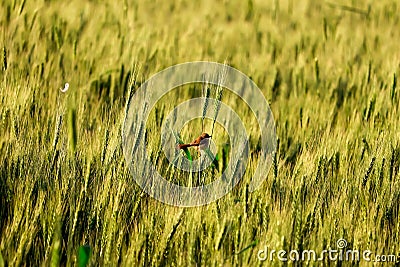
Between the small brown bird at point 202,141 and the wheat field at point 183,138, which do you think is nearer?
the wheat field at point 183,138

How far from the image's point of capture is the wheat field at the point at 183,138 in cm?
145

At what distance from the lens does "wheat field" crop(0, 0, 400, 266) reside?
4.76 feet

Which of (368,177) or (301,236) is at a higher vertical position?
(368,177)

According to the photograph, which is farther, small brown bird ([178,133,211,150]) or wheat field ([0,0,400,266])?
small brown bird ([178,133,211,150])

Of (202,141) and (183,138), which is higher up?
(183,138)

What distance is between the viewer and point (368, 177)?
1.74 m

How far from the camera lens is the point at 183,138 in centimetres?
187

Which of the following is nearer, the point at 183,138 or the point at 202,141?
the point at 202,141

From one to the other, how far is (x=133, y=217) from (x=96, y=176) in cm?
17

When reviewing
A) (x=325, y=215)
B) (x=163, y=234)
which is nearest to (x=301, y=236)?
(x=325, y=215)

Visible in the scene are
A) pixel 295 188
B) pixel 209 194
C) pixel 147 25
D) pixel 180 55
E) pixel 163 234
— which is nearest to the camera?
pixel 163 234

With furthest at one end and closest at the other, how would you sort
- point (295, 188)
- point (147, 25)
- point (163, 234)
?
1. point (147, 25)
2. point (295, 188)
3. point (163, 234)

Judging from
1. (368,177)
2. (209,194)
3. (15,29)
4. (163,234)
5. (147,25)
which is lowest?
(163,234)

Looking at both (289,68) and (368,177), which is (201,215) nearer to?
(368,177)
